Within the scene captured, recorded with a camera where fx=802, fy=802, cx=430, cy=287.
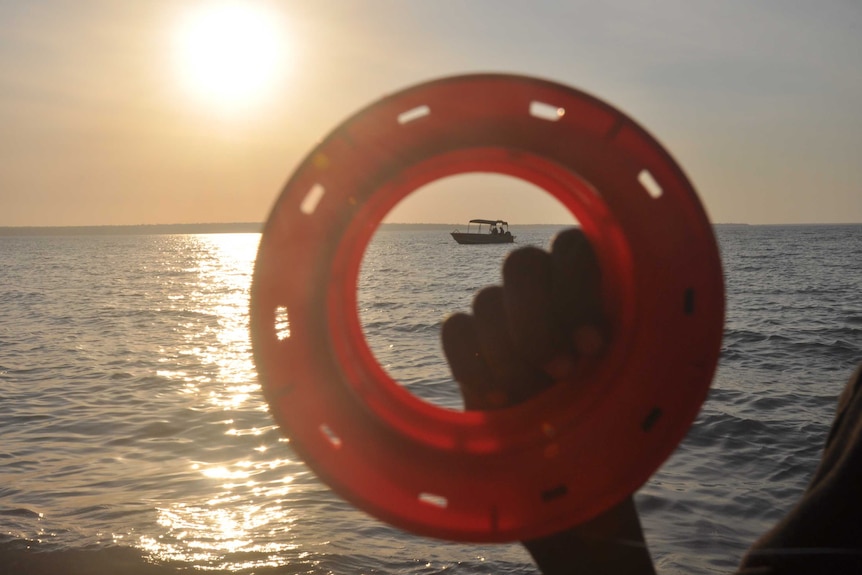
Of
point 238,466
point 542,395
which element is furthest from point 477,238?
point 542,395

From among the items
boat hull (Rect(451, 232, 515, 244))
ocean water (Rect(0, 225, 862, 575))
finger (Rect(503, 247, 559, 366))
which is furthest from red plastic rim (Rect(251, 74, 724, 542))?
boat hull (Rect(451, 232, 515, 244))

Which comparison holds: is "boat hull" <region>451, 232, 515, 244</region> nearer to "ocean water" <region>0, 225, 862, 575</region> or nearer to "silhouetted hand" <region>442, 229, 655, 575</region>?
"ocean water" <region>0, 225, 862, 575</region>

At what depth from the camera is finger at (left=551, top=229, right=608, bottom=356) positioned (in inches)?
40.0

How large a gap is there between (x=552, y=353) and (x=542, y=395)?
81mm

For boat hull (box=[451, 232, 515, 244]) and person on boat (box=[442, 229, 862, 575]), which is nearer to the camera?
person on boat (box=[442, 229, 862, 575])

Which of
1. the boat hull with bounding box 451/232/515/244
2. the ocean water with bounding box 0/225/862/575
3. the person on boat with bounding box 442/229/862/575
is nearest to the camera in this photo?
the person on boat with bounding box 442/229/862/575

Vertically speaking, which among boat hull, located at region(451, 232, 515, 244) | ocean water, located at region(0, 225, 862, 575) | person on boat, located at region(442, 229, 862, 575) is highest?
boat hull, located at region(451, 232, 515, 244)

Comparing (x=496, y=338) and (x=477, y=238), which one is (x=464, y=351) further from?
(x=477, y=238)

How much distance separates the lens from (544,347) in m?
1.01

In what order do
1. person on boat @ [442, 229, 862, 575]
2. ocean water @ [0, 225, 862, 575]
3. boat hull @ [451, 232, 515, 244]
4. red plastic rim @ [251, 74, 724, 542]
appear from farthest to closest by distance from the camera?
boat hull @ [451, 232, 515, 244] < ocean water @ [0, 225, 862, 575] < red plastic rim @ [251, 74, 724, 542] < person on boat @ [442, 229, 862, 575]

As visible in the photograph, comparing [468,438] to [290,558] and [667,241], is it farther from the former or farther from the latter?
[290,558]

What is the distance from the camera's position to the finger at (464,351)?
102 cm

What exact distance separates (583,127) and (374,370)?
24.5 inches

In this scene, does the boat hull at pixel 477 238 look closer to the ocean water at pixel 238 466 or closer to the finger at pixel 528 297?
the ocean water at pixel 238 466
